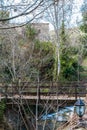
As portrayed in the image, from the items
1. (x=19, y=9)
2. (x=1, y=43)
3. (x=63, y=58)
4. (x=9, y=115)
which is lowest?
(x=9, y=115)

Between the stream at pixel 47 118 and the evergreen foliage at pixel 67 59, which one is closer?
the stream at pixel 47 118

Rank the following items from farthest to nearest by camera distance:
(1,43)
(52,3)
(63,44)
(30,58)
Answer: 1. (63,44)
2. (30,58)
3. (1,43)
4. (52,3)

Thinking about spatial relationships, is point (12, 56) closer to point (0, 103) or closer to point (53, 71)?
point (0, 103)

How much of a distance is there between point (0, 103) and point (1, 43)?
341cm

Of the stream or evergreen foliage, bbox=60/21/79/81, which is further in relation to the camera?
evergreen foliage, bbox=60/21/79/81

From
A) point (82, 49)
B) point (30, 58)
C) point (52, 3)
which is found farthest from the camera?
point (82, 49)

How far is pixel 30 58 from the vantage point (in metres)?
16.0

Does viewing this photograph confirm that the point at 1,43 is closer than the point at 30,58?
Yes

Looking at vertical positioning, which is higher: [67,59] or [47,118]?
[67,59]

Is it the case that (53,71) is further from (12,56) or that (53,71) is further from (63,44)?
(12,56)

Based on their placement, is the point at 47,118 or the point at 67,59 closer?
the point at 47,118

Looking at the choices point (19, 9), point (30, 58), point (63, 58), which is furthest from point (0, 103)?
point (19, 9)

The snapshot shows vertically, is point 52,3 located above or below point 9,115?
above

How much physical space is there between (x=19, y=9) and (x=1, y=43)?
1187 centimetres
